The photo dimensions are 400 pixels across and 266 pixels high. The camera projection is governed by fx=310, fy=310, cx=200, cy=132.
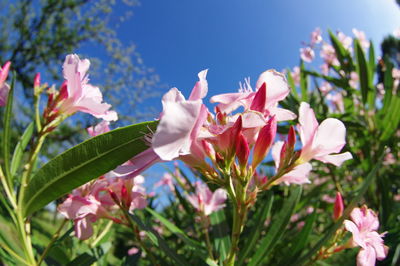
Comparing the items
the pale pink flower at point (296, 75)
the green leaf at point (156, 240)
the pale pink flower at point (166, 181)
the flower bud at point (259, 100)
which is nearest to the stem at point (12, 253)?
the green leaf at point (156, 240)

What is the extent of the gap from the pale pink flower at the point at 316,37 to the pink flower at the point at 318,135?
5.33ft

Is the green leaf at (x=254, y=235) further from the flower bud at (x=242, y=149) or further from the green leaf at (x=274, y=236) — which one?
the flower bud at (x=242, y=149)

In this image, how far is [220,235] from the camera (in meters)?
0.88

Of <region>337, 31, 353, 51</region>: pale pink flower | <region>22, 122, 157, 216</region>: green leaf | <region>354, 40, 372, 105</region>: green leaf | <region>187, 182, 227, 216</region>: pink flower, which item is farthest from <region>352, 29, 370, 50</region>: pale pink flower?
<region>22, 122, 157, 216</region>: green leaf

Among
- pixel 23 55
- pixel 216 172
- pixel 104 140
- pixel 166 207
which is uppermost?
pixel 23 55

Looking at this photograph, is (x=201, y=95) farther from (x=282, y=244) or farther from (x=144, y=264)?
(x=144, y=264)

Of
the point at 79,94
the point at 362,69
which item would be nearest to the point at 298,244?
the point at 79,94

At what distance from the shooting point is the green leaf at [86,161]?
0.51 meters

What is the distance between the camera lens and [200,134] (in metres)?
0.47

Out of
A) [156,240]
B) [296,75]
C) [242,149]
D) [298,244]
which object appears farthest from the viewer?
[296,75]

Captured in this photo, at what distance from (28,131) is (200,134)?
2.47 feet

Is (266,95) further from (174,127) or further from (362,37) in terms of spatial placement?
(362,37)

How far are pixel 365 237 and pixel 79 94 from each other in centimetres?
67

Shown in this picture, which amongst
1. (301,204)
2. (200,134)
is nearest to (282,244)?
(301,204)
